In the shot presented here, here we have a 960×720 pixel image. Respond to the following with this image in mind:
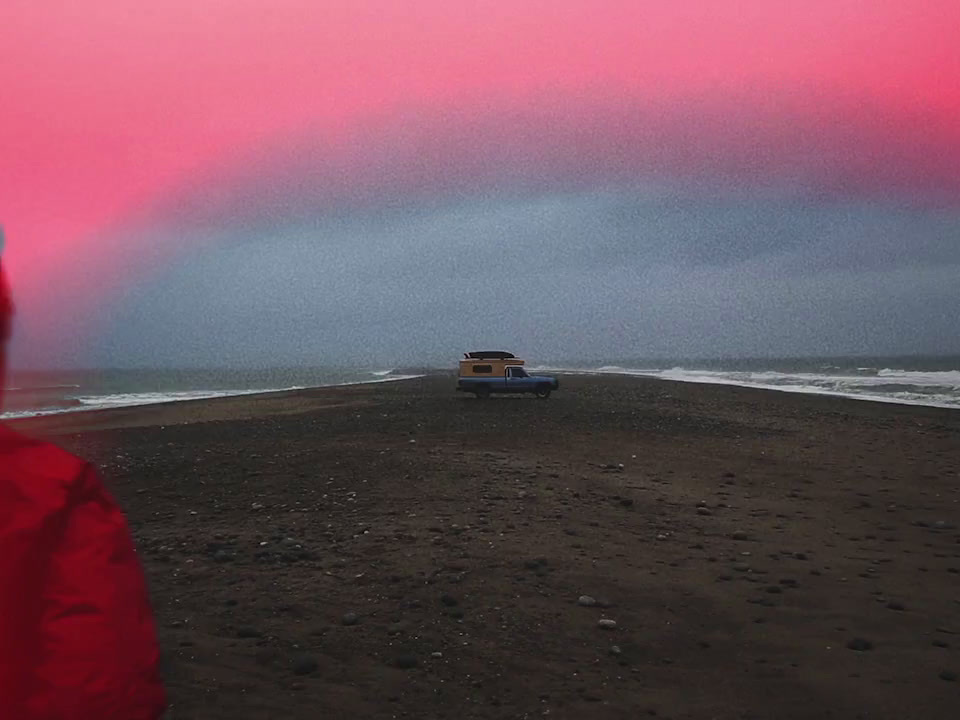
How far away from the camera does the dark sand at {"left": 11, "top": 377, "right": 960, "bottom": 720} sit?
496 cm

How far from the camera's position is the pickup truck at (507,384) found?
30.2 m

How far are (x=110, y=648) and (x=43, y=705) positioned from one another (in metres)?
0.11

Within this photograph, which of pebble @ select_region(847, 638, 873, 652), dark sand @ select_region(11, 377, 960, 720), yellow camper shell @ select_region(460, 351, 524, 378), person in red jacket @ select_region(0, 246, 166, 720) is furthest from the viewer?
yellow camper shell @ select_region(460, 351, 524, 378)

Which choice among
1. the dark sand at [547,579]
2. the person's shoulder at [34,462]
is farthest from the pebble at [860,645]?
the person's shoulder at [34,462]

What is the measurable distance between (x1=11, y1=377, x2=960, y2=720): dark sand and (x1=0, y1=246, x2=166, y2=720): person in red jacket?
12.5 ft

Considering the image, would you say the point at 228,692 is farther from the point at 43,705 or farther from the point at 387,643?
the point at 43,705

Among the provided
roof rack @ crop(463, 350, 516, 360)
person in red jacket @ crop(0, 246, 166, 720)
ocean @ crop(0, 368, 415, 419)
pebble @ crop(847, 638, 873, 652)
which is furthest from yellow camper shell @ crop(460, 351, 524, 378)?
person in red jacket @ crop(0, 246, 166, 720)

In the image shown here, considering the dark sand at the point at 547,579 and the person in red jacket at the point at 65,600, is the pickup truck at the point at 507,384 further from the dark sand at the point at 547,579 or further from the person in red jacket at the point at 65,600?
the person in red jacket at the point at 65,600

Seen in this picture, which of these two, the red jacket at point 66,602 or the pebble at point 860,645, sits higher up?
the red jacket at point 66,602

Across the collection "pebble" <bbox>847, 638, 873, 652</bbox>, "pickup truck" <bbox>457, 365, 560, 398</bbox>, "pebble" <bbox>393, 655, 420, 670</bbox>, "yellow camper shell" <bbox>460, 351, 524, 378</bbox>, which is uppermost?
"yellow camper shell" <bbox>460, 351, 524, 378</bbox>

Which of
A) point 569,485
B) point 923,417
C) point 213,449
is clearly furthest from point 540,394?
point 569,485

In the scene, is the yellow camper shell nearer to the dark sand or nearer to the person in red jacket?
the dark sand

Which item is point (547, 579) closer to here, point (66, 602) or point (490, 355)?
point (66, 602)

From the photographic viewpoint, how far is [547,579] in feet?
23.1
